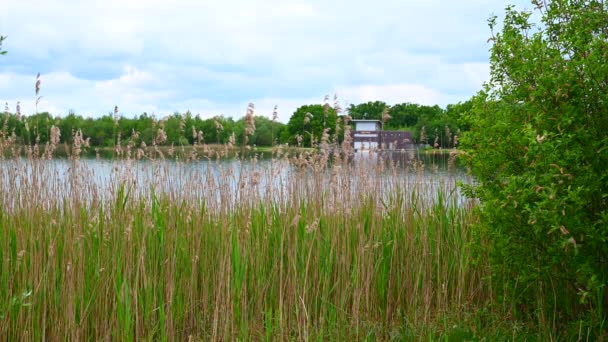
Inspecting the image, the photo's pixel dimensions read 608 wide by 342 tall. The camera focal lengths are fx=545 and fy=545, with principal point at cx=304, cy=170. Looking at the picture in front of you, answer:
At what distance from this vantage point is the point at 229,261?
3.31 m

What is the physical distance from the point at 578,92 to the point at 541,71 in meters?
0.33

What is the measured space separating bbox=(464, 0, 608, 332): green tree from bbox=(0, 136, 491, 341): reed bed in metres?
0.67

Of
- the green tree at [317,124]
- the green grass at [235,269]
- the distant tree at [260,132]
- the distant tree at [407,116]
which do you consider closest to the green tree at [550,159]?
the green grass at [235,269]

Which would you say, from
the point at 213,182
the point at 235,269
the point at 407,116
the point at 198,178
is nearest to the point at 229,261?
the point at 235,269

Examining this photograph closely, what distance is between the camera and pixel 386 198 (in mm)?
5707

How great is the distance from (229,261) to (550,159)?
1.95 m

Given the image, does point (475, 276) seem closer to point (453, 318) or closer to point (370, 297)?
point (453, 318)

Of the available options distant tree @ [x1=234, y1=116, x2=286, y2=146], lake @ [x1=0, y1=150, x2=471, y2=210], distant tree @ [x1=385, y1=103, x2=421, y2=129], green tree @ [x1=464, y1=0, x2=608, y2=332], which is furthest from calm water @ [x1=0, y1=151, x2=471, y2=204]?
distant tree @ [x1=385, y1=103, x2=421, y2=129]

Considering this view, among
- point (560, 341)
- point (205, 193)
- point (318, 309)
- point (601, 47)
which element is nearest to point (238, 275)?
point (318, 309)

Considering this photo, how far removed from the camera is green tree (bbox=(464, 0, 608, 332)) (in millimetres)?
3074

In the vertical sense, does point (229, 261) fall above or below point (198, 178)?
below

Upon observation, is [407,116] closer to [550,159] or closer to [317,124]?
[317,124]

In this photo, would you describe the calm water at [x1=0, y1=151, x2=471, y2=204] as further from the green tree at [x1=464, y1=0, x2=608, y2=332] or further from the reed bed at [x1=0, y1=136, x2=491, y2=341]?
the green tree at [x1=464, y1=0, x2=608, y2=332]

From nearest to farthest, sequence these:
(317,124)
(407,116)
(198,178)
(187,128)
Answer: (198,178) → (317,124) → (187,128) → (407,116)
